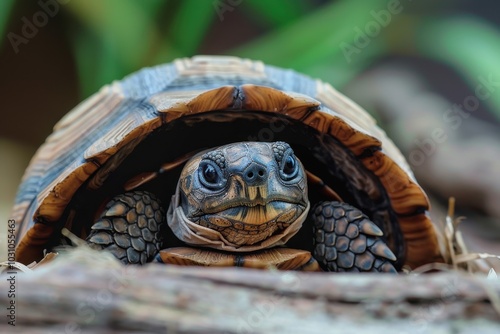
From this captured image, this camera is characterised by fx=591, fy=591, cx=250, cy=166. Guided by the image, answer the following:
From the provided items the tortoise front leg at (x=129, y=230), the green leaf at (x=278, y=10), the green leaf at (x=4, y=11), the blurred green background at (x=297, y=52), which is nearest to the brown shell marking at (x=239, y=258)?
the tortoise front leg at (x=129, y=230)

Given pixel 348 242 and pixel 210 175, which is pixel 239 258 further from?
pixel 348 242

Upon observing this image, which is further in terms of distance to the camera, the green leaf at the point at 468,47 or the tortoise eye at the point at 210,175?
the green leaf at the point at 468,47

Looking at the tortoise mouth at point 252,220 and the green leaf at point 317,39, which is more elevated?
the green leaf at point 317,39

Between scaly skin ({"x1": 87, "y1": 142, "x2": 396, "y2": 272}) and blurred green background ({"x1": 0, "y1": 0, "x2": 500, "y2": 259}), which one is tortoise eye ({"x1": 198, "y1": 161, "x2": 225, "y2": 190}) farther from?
blurred green background ({"x1": 0, "y1": 0, "x2": 500, "y2": 259})

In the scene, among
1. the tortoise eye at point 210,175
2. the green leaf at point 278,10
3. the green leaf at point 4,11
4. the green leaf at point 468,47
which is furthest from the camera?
the green leaf at point 278,10

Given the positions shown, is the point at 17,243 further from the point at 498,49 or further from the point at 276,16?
the point at 498,49

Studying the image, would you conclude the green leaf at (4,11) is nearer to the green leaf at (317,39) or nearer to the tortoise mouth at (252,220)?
the green leaf at (317,39)

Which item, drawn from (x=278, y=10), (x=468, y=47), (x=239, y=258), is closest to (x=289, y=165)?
(x=239, y=258)

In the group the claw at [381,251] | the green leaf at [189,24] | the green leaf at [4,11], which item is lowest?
the claw at [381,251]

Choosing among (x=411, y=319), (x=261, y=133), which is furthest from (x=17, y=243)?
(x=411, y=319)
